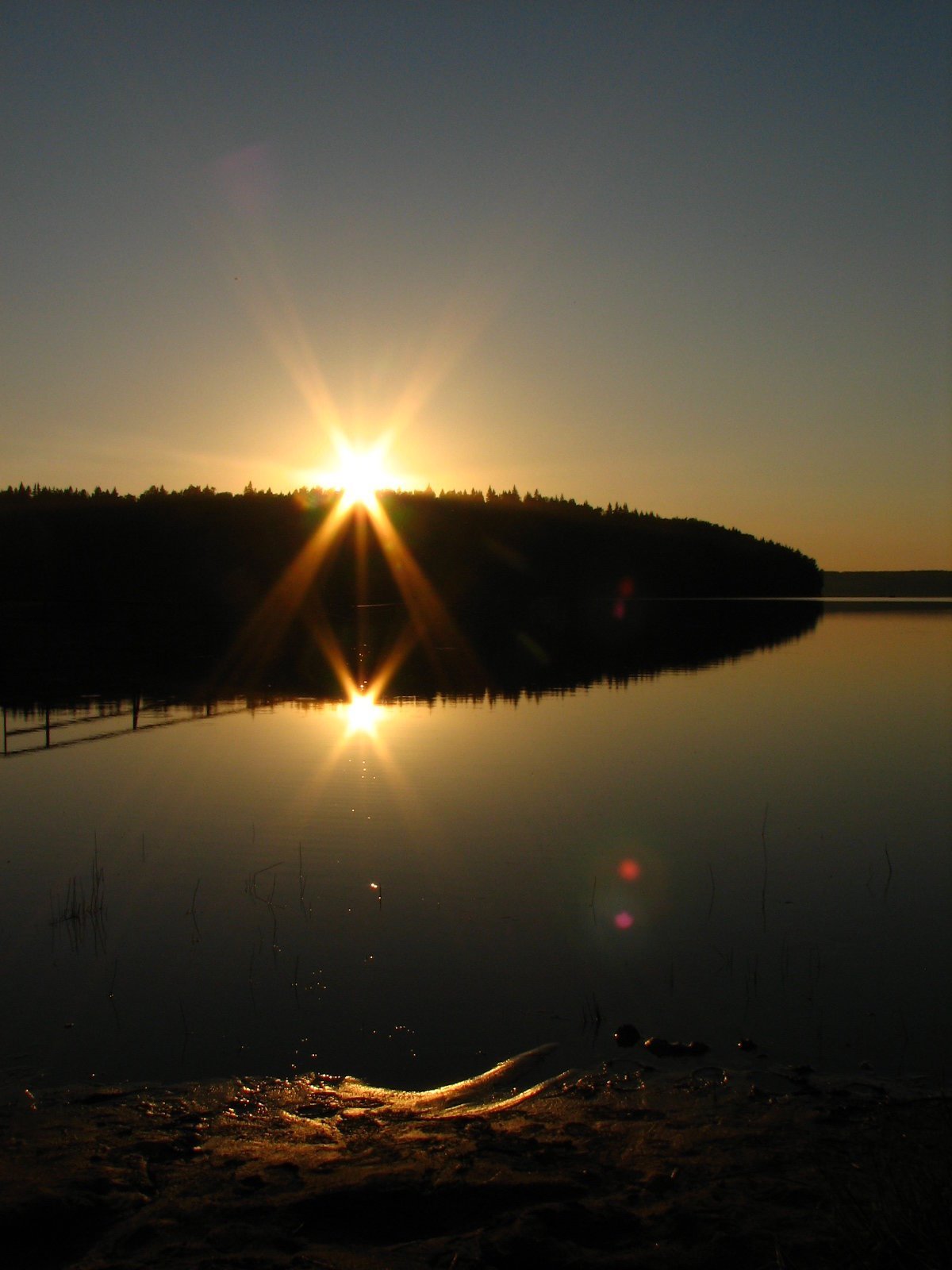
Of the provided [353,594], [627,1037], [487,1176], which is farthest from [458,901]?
[353,594]

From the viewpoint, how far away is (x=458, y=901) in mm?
10383

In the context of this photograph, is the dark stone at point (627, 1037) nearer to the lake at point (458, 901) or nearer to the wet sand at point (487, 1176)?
the lake at point (458, 901)

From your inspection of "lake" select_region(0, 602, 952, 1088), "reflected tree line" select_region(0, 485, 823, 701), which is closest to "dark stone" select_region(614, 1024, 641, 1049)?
"lake" select_region(0, 602, 952, 1088)

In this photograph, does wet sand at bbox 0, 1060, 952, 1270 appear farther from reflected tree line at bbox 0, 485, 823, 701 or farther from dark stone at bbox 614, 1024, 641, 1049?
reflected tree line at bbox 0, 485, 823, 701

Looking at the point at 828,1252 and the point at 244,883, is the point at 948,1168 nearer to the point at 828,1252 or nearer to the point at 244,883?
the point at 828,1252

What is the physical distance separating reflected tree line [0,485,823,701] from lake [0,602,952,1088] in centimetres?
1200

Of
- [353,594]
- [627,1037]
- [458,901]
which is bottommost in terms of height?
[627,1037]

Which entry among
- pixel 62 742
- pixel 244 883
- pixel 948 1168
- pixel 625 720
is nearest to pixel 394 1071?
pixel 948 1168

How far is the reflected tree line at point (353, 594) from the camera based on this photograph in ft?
126

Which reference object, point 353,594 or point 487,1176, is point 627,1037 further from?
point 353,594

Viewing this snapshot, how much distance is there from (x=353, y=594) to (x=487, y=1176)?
114 metres

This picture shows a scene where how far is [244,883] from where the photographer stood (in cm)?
1091

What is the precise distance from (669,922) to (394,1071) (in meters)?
3.97

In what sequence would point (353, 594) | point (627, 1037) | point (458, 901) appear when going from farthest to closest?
point (353, 594) < point (458, 901) < point (627, 1037)
